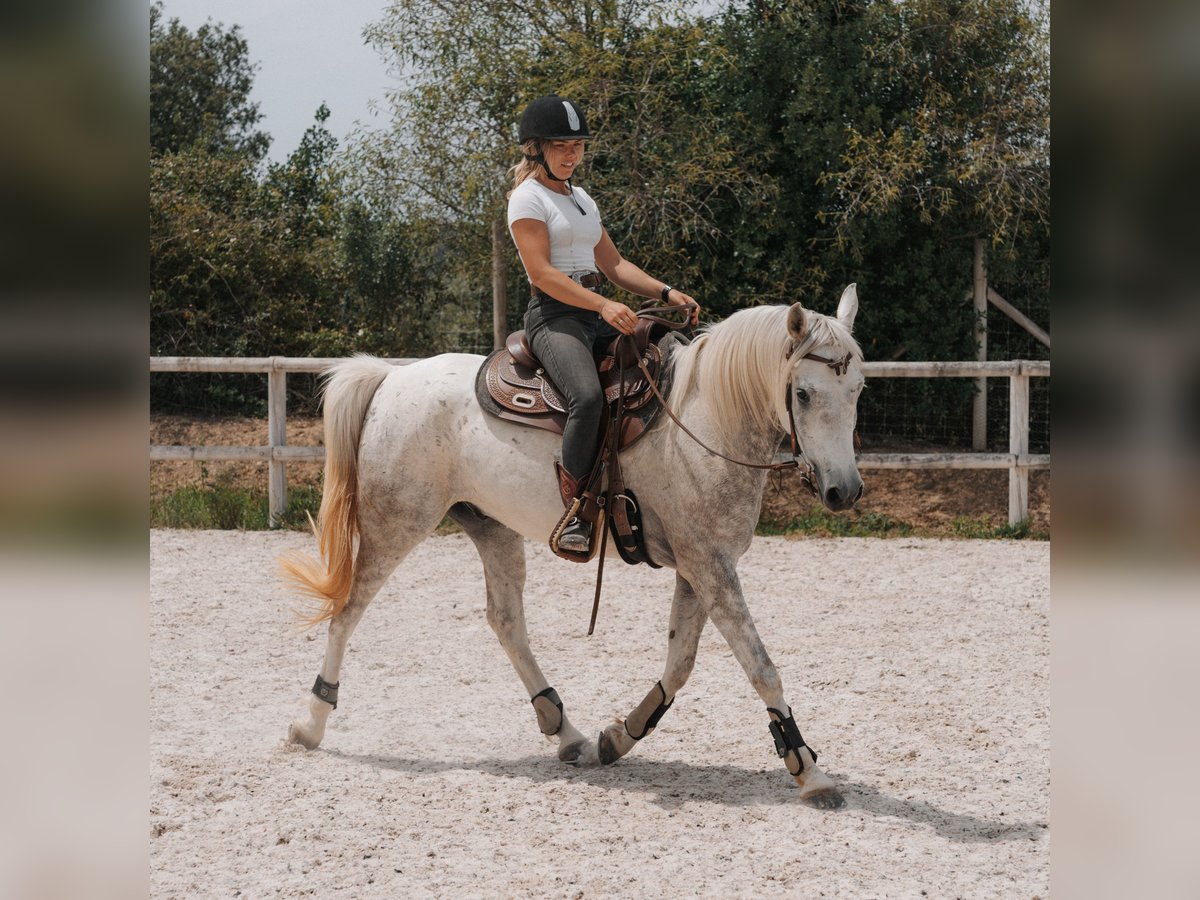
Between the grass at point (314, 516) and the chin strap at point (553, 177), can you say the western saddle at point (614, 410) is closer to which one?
the chin strap at point (553, 177)

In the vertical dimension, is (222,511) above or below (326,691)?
above

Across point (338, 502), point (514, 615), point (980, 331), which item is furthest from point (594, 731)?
point (980, 331)

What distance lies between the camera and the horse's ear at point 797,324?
11.1ft

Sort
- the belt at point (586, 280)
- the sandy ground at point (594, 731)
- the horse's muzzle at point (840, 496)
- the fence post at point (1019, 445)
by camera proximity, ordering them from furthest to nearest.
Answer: the fence post at point (1019, 445) < the belt at point (586, 280) < the horse's muzzle at point (840, 496) < the sandy ground at point (594, 731)

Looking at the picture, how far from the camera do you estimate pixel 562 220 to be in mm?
3883

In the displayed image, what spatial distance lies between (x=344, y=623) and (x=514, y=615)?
2.25 feet

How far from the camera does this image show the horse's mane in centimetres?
348

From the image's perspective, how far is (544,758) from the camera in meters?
4.33

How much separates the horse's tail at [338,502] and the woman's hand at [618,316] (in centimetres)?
128

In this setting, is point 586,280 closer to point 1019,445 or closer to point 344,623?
point 344,623

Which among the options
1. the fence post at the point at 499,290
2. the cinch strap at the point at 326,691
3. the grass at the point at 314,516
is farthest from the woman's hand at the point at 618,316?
the fence post at the point at 499,290
